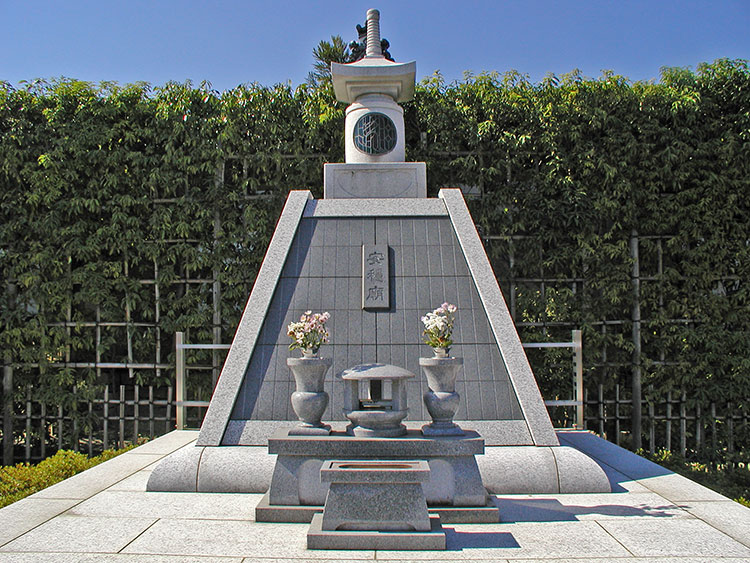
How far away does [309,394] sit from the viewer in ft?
14.4

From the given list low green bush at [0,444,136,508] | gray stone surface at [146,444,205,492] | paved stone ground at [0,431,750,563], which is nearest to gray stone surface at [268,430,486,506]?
paved stone ground at [0,431,750,563]

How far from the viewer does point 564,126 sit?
838cm

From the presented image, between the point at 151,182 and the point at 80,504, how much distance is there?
497cm

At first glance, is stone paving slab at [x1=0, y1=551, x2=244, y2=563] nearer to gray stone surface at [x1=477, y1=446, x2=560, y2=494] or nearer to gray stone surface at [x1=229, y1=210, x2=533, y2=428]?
gray stone surface at [x1=229, y1=210, x2=533, y2=428]

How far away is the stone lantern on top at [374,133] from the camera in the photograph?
7270 millimetres

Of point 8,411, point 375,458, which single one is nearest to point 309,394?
point 375,458

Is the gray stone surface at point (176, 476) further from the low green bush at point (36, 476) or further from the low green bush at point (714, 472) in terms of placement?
the low green bush at point (714, 472)

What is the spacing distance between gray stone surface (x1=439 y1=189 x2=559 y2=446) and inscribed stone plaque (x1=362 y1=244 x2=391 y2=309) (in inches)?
33.3

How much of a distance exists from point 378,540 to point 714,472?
5.81m

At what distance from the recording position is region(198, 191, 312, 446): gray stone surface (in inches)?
205

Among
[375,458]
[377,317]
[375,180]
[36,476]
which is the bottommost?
[36,476]

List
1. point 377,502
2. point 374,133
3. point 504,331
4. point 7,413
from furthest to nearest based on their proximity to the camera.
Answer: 1. point 7,413
2. point 374,133
3. point 504,331
4. point 377,502

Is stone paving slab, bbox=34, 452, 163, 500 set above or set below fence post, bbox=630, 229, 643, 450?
below

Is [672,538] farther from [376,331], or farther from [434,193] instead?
[434,193]
